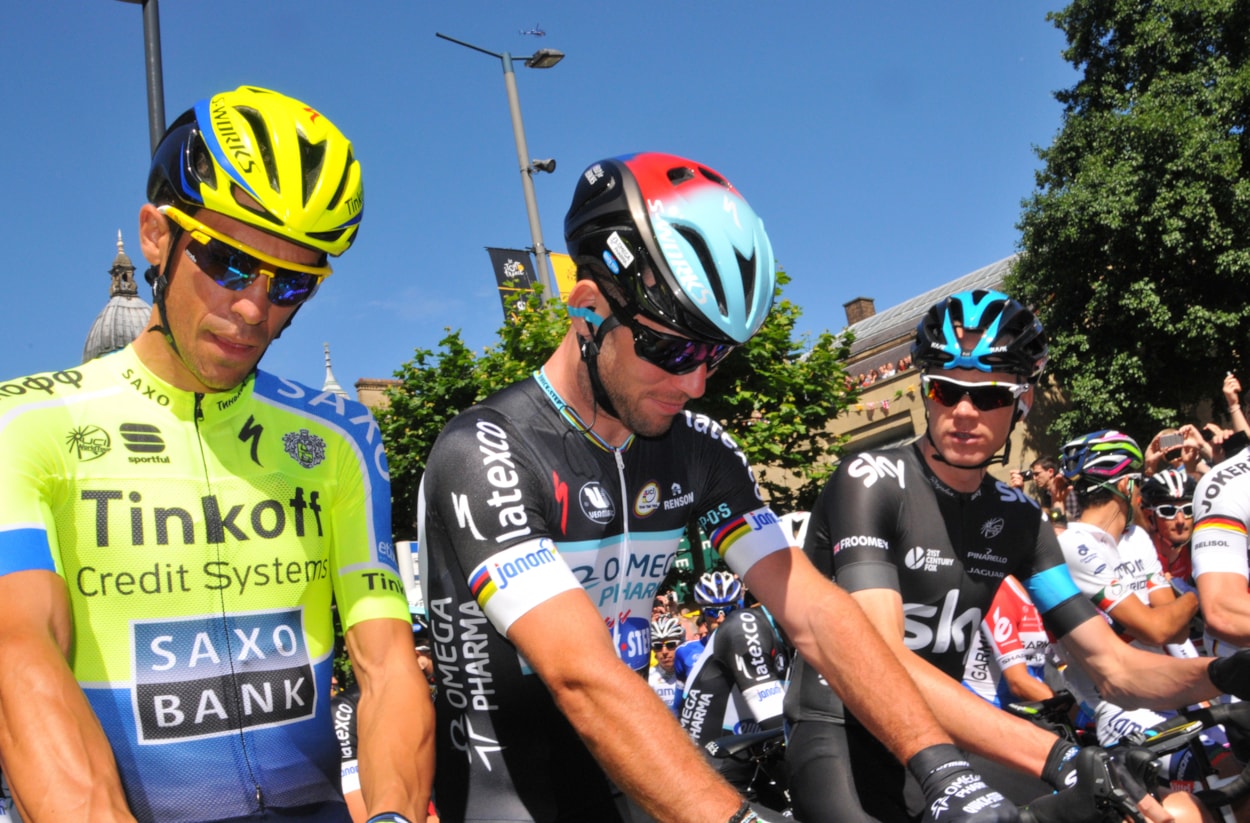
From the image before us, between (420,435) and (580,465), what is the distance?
27.1 metres

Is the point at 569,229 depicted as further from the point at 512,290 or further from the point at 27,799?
the point at 512,290

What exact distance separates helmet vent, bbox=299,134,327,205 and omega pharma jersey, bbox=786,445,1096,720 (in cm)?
236

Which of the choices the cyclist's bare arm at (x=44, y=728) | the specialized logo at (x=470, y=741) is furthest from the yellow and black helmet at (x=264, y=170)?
the specialized logo at (x=470, y=741)

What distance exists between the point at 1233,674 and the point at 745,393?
23.3 metres

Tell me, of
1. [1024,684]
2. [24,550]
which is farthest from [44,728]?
[1024,684]

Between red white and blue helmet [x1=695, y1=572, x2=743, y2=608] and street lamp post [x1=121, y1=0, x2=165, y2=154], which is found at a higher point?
street lamp post [x1=121, y1=0, x2=165, y2=154]

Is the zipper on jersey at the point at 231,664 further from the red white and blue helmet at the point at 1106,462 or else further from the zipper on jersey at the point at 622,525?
the red white and blue helmet at the point at 1106,462

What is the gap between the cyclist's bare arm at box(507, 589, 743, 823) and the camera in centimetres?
227

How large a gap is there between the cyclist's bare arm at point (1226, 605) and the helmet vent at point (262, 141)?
448 cm

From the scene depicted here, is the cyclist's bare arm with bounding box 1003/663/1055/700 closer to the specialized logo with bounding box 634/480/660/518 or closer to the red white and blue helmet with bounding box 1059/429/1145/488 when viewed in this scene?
the red white and blue helmet with bounding box 1059/429/1145/488

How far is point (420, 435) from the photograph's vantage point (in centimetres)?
2959

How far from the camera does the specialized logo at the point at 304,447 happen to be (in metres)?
2.97

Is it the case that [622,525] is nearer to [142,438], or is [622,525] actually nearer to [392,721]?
[392,721]

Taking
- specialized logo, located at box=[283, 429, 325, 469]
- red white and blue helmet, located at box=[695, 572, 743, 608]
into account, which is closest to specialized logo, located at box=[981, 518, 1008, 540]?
specialized logo, located at box=[283, 429, 325, 469]
